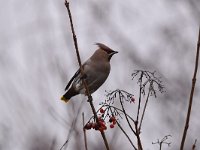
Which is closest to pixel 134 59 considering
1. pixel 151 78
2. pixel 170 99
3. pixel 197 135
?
pixel 170 99

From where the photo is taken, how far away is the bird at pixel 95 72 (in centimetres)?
489

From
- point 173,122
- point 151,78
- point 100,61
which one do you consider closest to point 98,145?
point 151,78

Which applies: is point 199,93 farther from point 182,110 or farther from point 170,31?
point 170,31

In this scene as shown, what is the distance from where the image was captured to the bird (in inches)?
193

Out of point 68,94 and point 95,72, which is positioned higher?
point 95,72

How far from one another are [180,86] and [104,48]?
910mm

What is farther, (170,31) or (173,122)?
(170,31)

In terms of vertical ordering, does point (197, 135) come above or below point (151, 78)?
above

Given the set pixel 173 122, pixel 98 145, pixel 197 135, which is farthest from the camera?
pixel 173 122

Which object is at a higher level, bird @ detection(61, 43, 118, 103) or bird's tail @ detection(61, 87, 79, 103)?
bird @ detection(61, 43, 118, 103)

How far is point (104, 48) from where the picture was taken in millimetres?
5090

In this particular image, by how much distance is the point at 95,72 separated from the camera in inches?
195

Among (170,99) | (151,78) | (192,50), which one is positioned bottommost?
(151,78)

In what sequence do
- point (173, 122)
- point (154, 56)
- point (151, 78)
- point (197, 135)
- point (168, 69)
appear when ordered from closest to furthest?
1. point (151, 78)
2. point (197, 135)
3. point (173, 122)
4. point (168, 69)
5. point (154, 56)
